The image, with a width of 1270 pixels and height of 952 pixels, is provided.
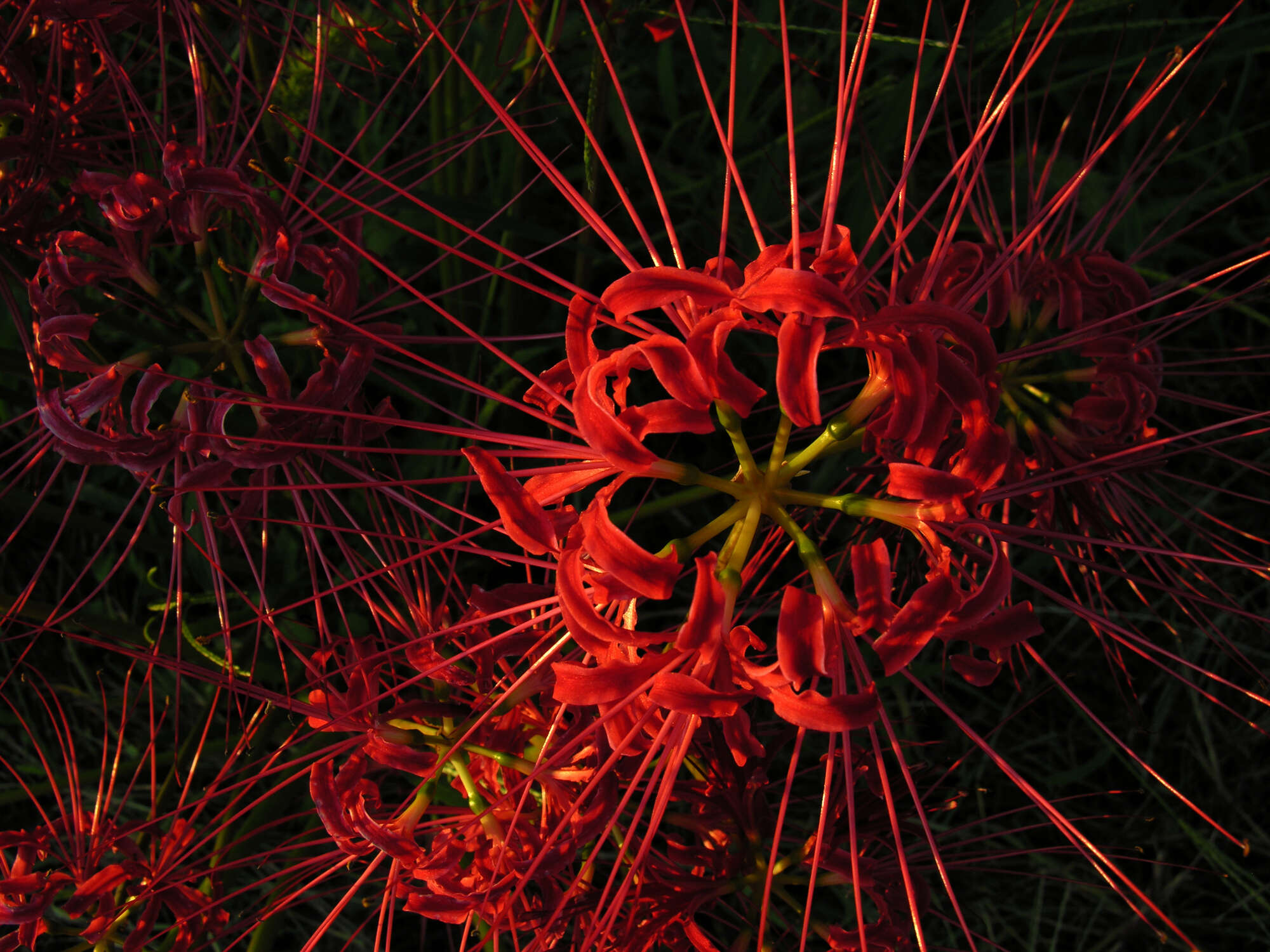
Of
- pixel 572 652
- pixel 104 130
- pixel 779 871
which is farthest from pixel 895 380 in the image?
pixel 104 130

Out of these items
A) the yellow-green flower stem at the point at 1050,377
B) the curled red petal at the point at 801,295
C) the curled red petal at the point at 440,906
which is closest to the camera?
the curled red petal at the point at 801,295

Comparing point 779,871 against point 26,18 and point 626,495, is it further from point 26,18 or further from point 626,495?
point 26,18

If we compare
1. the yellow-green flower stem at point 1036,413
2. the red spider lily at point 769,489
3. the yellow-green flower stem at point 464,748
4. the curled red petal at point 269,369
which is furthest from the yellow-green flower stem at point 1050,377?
the curled red petal at point 269,369

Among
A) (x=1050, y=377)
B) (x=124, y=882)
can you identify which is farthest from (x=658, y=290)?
(x=124, y=882)

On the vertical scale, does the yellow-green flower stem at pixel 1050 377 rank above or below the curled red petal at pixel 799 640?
below

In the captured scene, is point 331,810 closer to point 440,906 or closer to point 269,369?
point 440,906

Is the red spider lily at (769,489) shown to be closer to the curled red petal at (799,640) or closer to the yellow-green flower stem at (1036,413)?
the curled red petal at (799,640)

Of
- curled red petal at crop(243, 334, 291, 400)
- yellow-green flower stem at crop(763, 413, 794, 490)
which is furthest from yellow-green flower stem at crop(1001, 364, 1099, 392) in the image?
curled red petal at crop(243, 334, 291, 400)
